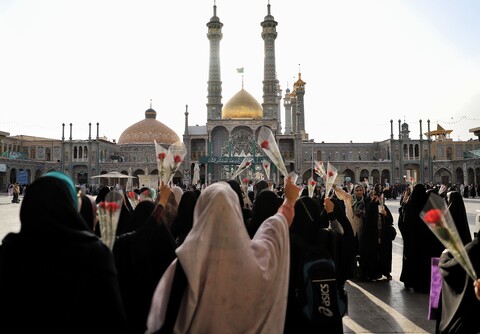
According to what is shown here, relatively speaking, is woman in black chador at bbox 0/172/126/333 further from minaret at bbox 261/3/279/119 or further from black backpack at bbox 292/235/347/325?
minaret at bbox 261/3/279/119

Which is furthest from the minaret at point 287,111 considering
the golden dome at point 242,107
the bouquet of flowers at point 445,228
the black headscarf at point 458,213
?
the bouquet of flowers at point 445,228

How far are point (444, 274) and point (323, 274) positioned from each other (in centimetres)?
85

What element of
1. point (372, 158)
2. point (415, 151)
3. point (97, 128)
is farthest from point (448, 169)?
point (97, 128)

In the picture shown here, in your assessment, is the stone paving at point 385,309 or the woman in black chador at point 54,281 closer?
the woman in black chador at point 54,281

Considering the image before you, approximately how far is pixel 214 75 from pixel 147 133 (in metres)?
14.6

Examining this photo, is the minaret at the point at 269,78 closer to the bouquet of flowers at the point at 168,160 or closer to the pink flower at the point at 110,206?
the bouquet of flowers at the point at 168,160

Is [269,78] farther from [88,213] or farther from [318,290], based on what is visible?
[318,290]

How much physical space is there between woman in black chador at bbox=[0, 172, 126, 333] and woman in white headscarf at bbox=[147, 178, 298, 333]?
39cm

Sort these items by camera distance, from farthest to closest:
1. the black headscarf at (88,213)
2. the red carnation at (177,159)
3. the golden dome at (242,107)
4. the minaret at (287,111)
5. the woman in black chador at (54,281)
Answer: the minaret at (287,111)
the golden dome at (242,107)
the red carnation at (177,159)
the black headscarf at (88,213)
the woman in black chador at (54,281)

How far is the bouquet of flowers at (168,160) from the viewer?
12.3 ft

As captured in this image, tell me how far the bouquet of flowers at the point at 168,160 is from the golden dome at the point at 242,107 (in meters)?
40.3

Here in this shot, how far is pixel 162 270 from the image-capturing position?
2.76m

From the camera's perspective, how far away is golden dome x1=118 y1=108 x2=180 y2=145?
5244 cm

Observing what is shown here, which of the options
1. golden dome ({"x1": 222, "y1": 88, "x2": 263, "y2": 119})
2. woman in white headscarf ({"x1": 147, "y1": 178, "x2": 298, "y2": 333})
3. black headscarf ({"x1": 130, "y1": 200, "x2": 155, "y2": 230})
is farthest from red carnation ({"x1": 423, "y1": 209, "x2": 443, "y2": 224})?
golden dome ({"x1": 222, "y1": 88, "x2": 263, "y2": 119})
